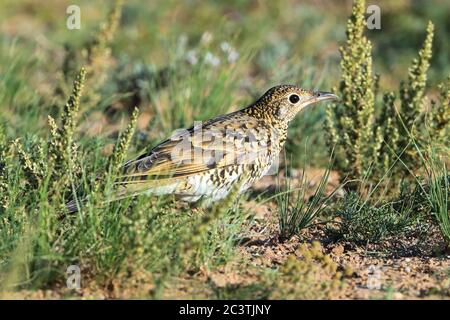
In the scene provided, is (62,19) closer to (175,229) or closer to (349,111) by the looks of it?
(349,111)

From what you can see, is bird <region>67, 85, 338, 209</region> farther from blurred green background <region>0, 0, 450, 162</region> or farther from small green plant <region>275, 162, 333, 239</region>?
blurred green background <region>0, 0, 450, 162</region>

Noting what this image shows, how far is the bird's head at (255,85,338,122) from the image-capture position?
283 inches

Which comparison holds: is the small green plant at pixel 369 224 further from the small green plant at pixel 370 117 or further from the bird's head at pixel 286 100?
the bird's head at pixel 286 100

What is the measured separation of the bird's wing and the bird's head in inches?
13.0

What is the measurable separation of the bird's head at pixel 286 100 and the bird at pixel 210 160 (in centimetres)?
12

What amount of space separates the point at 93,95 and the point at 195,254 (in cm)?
374

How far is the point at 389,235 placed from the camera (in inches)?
252

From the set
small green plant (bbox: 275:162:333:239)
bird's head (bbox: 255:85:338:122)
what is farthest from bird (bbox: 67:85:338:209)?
small green plant (bbox: 275:162:333:239)

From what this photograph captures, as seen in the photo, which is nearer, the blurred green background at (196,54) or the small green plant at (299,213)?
the small green plant at (299,213)

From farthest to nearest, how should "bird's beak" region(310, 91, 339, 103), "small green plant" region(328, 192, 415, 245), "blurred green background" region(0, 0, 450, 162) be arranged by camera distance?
"blurred green background" region(0, 0, 450, 162) → "bird's beak" region(310, 91, 339, 103) → "small green plant" region(328, 192, 415, 245)

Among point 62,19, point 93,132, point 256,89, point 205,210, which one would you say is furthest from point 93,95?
point 62,19

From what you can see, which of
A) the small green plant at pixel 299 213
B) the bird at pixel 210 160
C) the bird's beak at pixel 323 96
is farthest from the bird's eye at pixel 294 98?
the small green plant at pixel 299 213

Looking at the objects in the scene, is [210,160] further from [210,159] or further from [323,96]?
[323,96]

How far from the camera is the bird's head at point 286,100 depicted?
→ 718 cm
